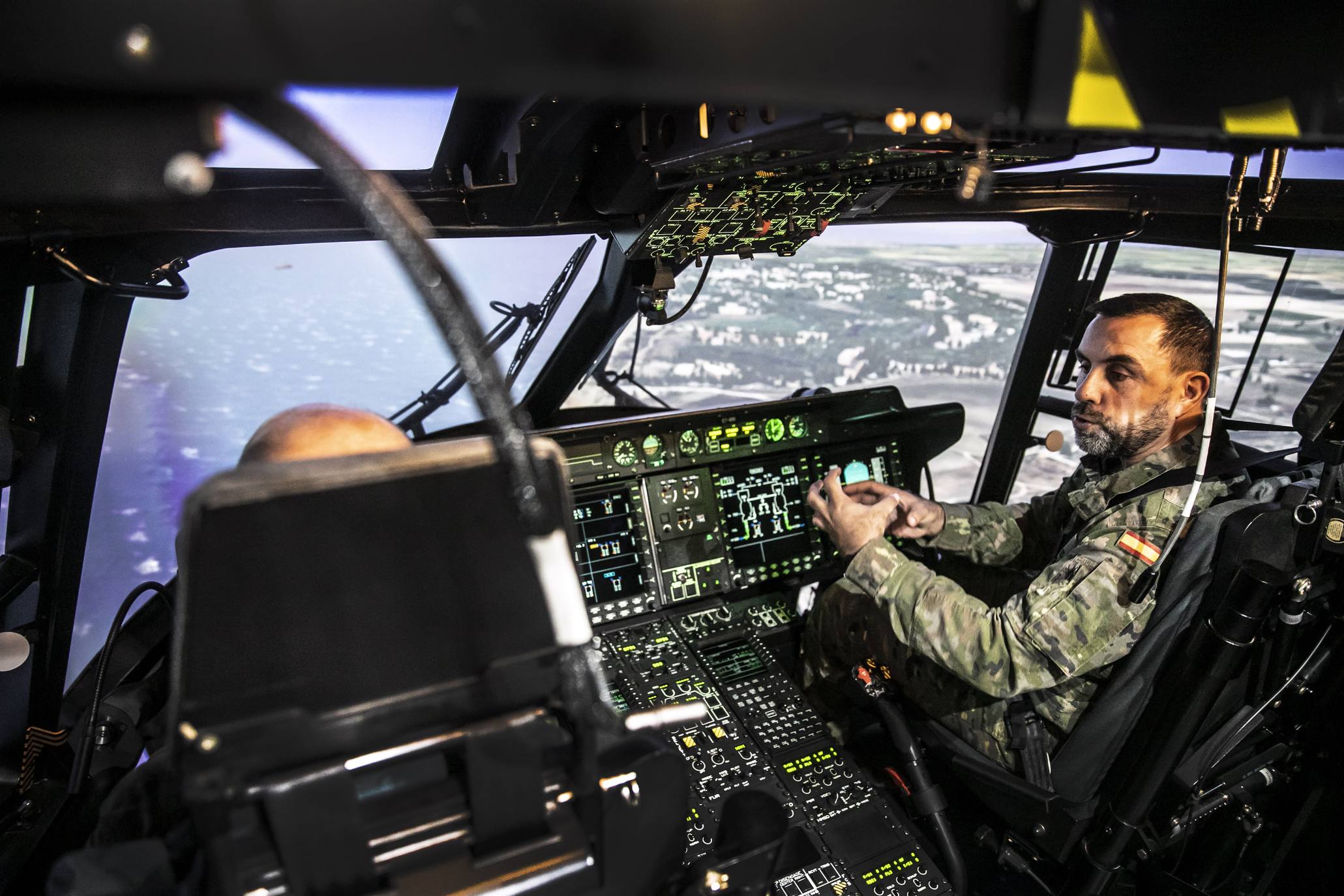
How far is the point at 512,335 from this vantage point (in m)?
2.40

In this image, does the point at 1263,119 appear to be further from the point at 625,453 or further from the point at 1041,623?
the point at 625,453

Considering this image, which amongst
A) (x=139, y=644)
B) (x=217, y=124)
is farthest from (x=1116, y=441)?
(x=139, y=644)

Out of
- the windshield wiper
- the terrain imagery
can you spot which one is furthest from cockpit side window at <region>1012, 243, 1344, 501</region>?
the windshield wiper

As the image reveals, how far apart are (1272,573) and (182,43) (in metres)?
1.72

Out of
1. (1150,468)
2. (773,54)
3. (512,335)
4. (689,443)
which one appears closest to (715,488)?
(689,443)

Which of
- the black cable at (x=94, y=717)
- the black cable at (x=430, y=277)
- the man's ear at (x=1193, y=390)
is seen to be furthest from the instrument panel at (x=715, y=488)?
the black cable at (x=430, y=277)

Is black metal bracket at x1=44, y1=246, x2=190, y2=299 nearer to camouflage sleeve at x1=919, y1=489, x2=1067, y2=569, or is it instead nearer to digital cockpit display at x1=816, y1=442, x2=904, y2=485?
digital cockpit display at x1=816, y1=442, x2=904, y2=485

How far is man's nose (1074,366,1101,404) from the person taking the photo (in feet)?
6.77

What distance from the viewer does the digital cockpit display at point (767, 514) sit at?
251 cm

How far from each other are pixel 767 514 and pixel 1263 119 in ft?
6.22

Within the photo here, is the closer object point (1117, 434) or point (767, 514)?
point (1117, 434)

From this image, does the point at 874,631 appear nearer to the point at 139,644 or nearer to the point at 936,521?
the point at 936,521

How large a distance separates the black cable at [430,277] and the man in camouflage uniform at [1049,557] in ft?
4.73

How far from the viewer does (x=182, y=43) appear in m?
0.46
